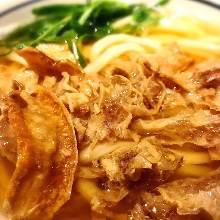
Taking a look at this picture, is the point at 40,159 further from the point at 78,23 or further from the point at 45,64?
the point at 78,23

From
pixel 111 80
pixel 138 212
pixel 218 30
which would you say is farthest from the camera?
pixel 218 30

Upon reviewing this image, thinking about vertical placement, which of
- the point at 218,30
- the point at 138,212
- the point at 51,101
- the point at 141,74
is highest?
the point at 51,101

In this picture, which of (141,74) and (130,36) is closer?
(141,74)

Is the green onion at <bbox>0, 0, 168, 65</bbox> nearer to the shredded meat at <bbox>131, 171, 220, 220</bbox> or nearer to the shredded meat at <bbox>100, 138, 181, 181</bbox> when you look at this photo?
the shredded meat at <bbox>100, 138, 181, 181</bbox>

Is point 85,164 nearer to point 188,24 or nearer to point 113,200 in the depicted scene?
point 113,200

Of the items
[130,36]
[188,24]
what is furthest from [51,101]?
[188,24]

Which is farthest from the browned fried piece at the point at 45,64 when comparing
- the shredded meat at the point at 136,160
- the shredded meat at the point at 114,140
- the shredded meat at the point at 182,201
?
the shredded meat at the point at 182,201

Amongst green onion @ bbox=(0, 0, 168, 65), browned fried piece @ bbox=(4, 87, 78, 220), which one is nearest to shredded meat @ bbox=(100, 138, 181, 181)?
browned fried piece @ bbox=(4, 87, 78, 220)
